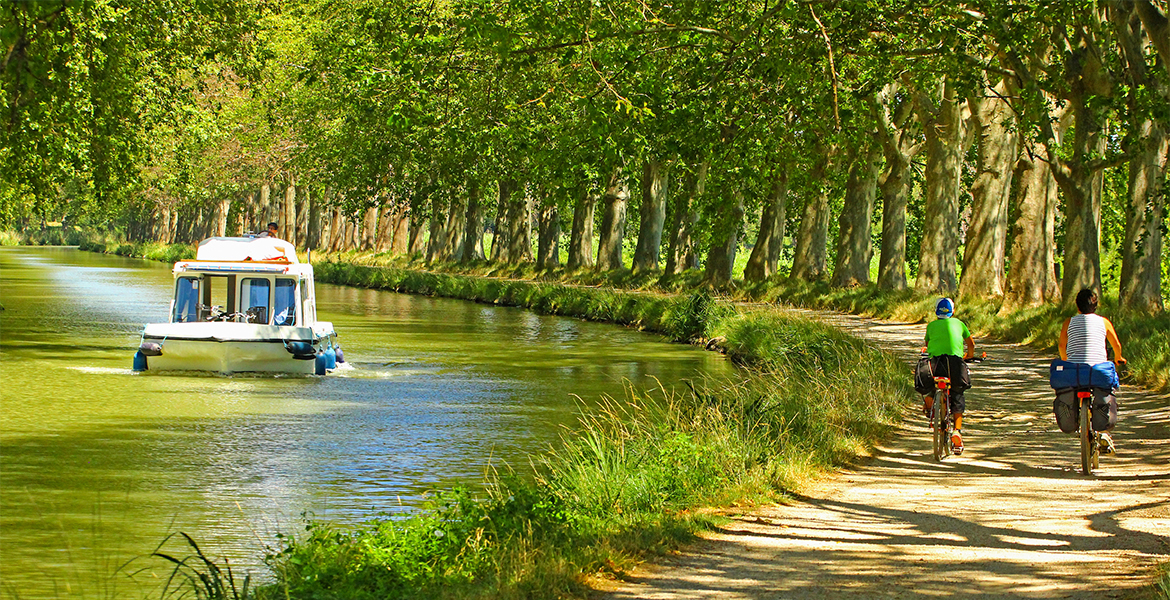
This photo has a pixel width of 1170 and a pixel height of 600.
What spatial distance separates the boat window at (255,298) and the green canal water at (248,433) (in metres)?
1.31

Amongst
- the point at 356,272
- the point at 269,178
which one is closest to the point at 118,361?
the point at 356,272

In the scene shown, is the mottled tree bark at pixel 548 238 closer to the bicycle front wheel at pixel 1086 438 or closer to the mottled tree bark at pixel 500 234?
the mottled tree bark at pixel 500 234

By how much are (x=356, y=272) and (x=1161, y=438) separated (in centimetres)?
5166

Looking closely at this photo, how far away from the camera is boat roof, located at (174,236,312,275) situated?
25.7 meters

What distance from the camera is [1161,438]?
15188 millimetres

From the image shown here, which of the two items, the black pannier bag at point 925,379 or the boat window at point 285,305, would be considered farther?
the boat window at point 285,305

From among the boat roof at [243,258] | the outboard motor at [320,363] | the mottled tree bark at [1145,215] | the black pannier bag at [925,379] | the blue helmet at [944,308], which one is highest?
the mottled tree bark at [1145,215]

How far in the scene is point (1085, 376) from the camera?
1299 centimetres

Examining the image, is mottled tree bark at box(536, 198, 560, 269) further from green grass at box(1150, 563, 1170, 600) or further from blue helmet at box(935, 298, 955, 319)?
green grass at box(1150, 563, 1170, 600)

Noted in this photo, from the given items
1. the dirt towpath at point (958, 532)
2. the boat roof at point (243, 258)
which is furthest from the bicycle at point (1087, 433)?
the boat roof at point (243, 258)

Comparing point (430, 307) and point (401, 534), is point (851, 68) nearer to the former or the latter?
point (430, 307)

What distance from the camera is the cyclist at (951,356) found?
46.5ft

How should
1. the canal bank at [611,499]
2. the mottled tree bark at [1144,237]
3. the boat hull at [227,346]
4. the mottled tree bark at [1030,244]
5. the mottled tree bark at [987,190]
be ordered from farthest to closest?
the mottled tree bark at [987,190] → the mottled tree bark at [1030,244] → the mottled tree bark at [1144,237] → the boat hull at [227,346] → the canal bank at [611,499]

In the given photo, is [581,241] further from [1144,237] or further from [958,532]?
[958,532]
